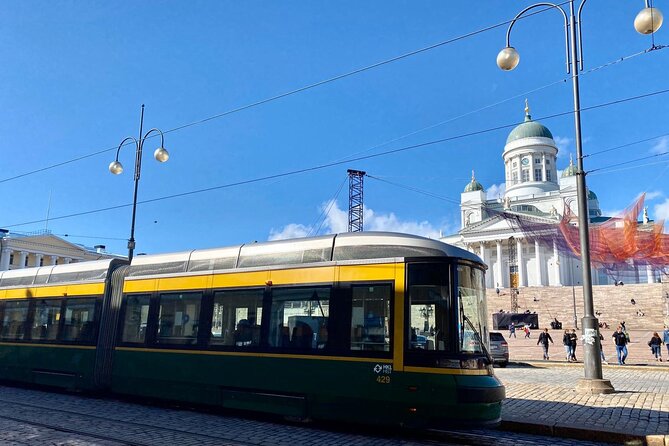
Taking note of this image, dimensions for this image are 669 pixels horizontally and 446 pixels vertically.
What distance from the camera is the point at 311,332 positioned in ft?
30.5

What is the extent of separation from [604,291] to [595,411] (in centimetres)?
5581

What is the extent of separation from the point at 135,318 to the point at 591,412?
9.71m

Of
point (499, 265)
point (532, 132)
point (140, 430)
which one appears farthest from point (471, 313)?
point (532, 132)

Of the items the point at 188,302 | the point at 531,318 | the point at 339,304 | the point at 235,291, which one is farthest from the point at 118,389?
the point at 531,318

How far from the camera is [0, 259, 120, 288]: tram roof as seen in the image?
1348cm

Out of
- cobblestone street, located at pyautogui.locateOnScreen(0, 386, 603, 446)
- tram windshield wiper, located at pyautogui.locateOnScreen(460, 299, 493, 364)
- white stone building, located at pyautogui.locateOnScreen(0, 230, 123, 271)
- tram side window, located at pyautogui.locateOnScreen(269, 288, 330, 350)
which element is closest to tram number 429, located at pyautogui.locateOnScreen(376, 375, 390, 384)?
cobblestone street, located at pyautogui.locateOnScreen(0, 386, 603, 446)

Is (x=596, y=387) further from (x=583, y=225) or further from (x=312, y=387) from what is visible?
(x=312, y=387)

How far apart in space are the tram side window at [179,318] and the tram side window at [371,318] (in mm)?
3732

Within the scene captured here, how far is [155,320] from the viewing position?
11.7 meters

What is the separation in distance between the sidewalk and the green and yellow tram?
1.29m

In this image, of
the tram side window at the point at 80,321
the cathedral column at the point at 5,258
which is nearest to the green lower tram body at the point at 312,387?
the tram side window at the point at 80,321

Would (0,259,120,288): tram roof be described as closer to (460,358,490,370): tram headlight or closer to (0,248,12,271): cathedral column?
(460,358,490,370): tram headlight

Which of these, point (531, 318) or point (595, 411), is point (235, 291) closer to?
point (595, 411)

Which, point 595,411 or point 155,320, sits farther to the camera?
point 155,320
